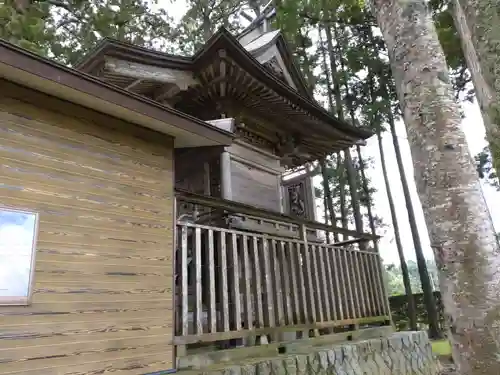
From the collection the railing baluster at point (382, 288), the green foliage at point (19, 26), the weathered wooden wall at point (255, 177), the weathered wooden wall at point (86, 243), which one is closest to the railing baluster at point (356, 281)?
the railing baluster at point (382, 288)

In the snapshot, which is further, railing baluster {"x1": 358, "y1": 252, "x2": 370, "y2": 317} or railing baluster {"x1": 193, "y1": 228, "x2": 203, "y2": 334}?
railing baluster {"x1": 358, "y1": 252, "x2": 370, "y2": 317}

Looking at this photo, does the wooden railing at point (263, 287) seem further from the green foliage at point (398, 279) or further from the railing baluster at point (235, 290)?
the green foliage at point (398, 279)

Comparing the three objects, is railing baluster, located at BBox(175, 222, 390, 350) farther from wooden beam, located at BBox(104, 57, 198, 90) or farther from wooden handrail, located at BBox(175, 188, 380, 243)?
wooden beam, located at BBox(104, 57, 198, 90)

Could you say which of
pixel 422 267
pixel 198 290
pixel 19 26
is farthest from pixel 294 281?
pixel 422 267

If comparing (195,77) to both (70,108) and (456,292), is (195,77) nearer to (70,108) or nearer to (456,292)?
(70,108)

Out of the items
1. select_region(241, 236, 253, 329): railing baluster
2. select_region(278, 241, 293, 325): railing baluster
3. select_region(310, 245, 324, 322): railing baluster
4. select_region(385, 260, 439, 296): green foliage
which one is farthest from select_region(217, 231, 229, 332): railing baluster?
select_region(385, 260, 439, 296): green foliage

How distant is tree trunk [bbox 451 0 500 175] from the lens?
1.41m

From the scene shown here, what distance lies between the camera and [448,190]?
2020 mm

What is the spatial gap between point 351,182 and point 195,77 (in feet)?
25.5

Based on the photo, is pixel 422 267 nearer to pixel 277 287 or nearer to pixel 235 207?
pixel 277 287

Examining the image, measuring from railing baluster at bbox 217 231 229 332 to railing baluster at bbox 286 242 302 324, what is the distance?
1113mm

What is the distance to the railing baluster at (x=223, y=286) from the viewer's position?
4031 millimetres

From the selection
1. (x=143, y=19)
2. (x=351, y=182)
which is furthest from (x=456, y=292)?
(x=143, y=19)

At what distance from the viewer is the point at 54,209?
325 cm
